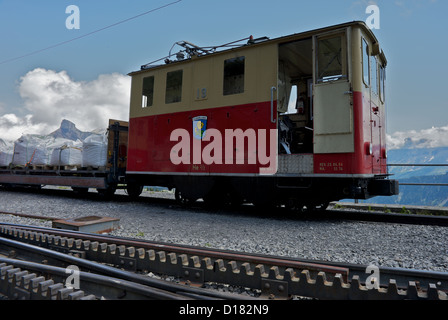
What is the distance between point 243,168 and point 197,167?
1222mm

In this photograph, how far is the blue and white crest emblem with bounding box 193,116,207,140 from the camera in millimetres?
7004

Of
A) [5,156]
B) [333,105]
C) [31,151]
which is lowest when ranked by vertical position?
[5,156]

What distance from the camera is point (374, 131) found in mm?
6160

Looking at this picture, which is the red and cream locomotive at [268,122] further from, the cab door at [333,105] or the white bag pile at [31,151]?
the white bag pile at [31,151]

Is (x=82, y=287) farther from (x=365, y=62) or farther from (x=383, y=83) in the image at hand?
(x=383, y=83)

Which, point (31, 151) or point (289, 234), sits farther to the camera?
point (31, 151)

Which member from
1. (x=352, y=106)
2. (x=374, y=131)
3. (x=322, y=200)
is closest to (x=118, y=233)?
(x=322, y=200)

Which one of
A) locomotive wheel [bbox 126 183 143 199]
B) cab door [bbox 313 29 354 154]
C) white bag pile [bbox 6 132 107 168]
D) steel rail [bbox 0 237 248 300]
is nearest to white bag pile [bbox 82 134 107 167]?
white bag pile [bbox 6 132 107 168]

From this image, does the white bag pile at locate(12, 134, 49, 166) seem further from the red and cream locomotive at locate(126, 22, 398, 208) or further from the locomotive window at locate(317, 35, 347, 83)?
the locomotive window at locate(317, 35, 347, 83)

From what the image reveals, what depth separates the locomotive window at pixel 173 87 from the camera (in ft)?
25.5

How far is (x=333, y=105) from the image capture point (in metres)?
5.55

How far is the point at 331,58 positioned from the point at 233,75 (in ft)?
7.20

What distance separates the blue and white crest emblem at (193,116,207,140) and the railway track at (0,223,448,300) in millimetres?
4146

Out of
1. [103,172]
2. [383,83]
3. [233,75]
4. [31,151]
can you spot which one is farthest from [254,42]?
[31,151]
